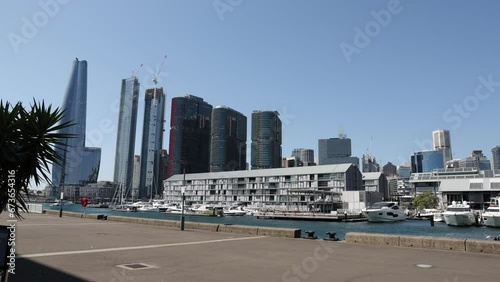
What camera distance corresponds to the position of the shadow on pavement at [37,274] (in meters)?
9.83

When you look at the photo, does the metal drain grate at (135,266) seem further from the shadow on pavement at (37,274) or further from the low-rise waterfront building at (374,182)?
the low-rise waterfront building at (374,182)

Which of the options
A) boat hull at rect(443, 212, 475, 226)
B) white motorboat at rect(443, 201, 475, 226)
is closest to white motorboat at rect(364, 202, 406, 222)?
white motorboat at rect(443, 201, 475, 226)

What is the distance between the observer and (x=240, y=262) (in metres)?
13.2

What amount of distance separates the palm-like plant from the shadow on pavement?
3.49m

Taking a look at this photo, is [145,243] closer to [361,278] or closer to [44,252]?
[44,252]

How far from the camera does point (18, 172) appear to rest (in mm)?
7172

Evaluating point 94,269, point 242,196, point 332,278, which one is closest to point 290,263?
point 332,278

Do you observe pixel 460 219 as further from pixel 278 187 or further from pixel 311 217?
pixel 278 187

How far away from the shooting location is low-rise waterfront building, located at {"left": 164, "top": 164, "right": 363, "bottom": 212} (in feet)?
470

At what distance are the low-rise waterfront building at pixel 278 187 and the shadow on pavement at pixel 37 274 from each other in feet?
406

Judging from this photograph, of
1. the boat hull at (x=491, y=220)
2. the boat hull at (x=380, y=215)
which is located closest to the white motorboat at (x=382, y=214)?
the boat hull at (x=380, y=215)

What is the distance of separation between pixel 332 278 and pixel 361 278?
0.83 meters

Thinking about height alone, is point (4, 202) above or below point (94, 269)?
above

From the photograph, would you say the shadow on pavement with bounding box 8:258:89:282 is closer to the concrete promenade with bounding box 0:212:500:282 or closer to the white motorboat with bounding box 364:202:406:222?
the concrete promenade with bounding box 0:212:500:282
